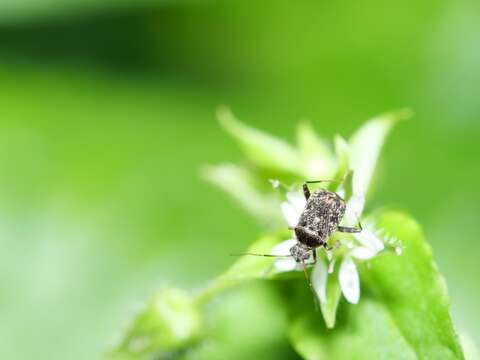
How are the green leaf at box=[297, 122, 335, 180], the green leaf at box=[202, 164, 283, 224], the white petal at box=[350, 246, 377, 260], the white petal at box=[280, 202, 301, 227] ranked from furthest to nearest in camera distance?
the green leaf at box=[202, 164, 283, 224], the green leaf at box=[297, 122, 335, 180], the white petal at box=[280, 202, 301, 227], the white petal at box=[350, 246, 377, 260]

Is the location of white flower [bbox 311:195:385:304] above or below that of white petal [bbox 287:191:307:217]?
below

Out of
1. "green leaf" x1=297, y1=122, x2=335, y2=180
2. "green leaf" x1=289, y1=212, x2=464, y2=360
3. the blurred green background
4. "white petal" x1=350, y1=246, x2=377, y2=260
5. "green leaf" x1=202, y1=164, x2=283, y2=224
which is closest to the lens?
"green leaf" x1=289, y1=212, x2=464, y2=360

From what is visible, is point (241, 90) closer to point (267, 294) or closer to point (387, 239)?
point (267, 294)

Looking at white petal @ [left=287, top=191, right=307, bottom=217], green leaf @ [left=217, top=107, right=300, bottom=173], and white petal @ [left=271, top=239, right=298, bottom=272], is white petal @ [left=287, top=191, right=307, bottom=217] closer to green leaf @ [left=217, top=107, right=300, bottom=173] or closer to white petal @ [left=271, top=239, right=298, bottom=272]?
white petal @ [left=271, top=239, right=298, bottom=272]

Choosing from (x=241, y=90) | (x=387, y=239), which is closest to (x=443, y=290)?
(x=387, y=239)

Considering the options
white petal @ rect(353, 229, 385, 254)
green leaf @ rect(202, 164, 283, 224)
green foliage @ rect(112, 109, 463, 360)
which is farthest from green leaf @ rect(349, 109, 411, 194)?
green leaf @ rect(202, 164, 283, 224)

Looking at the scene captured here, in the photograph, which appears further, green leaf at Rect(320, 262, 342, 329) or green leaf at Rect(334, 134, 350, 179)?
green leaf at Rect(334, 134, 350, 179)

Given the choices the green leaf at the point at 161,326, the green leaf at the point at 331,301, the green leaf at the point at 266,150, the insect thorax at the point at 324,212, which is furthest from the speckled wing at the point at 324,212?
the green leaf at the point at 161,326

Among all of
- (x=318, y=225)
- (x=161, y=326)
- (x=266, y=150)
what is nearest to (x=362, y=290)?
(x=318, y=225)
